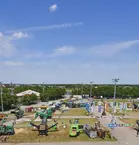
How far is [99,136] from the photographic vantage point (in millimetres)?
49594

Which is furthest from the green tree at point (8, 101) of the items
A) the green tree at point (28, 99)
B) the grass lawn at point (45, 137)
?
the grass lawn at point (45, 137)

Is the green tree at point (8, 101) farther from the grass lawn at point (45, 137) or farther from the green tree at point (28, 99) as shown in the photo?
the grass lawn at point (45, 137)

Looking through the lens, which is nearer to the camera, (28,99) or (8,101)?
(8,101)

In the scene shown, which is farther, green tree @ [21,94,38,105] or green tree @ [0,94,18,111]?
green tree @ [21,94,38,105]

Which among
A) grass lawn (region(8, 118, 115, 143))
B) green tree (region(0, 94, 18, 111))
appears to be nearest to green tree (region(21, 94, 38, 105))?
green tree (region(0, 94, 18, 111))

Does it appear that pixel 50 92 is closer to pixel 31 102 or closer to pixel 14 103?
pixel 31 102

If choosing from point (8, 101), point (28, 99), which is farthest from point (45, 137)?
point (28, 99)

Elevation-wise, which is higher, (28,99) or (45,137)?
(28,99)

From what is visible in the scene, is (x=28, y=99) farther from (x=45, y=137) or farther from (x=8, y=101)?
(x=45, y=137)

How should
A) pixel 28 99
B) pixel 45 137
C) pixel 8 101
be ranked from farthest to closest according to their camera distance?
pixel 28 99, pixel 8 101, pixel 45 137

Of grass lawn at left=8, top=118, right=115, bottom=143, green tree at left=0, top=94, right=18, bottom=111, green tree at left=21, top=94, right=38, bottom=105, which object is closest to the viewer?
grass lawn at left=8, top=118, right=115, bottom=143

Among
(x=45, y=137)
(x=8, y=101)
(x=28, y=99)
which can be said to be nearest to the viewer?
(x=45, y=137)

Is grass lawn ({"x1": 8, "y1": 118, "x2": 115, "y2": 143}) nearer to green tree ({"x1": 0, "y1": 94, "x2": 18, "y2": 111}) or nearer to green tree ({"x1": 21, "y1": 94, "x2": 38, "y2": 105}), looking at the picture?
green tree ({"x1": 0, "y1": 94, "x2": 18, "y2": 111})

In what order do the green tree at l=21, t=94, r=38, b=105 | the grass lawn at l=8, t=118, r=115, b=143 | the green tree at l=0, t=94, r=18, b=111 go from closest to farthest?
the grass lawn at l=8, t=118, r=115, b=143 → the green tree at l=0, t=94, r=18, b=111 → the green tree at l=21, t=94, r=38, b=105
